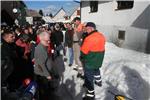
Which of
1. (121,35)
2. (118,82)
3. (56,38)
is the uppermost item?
(121,35)

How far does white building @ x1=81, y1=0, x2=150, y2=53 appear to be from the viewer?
49.3ft

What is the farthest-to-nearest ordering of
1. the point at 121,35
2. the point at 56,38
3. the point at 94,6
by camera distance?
the point at 94,6 → the point at 121,35 → the point at 56,38

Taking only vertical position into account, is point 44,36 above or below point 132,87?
above

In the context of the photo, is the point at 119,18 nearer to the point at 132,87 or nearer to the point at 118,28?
the point at 118,28

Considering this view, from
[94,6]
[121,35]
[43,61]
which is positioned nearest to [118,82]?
[43,61]

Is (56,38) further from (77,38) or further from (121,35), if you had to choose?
(77,38)

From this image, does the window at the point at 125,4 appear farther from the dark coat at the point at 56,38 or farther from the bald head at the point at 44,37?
the bald head at the point at 44,37

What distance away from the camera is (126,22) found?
17.3 metres

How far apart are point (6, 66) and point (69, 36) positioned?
8099mm

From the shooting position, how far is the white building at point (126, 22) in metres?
15.0

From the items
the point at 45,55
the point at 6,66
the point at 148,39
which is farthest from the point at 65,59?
the point at 6,66

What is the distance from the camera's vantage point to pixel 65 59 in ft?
48.7

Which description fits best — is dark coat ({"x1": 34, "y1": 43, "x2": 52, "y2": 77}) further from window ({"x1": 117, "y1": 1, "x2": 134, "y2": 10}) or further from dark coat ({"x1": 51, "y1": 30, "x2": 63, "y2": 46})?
window ({"x1": 117, "y1": 1, "x2": 134, "y2": 10})

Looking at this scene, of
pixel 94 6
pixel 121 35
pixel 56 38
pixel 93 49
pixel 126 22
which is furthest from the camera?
pixel 94 6
